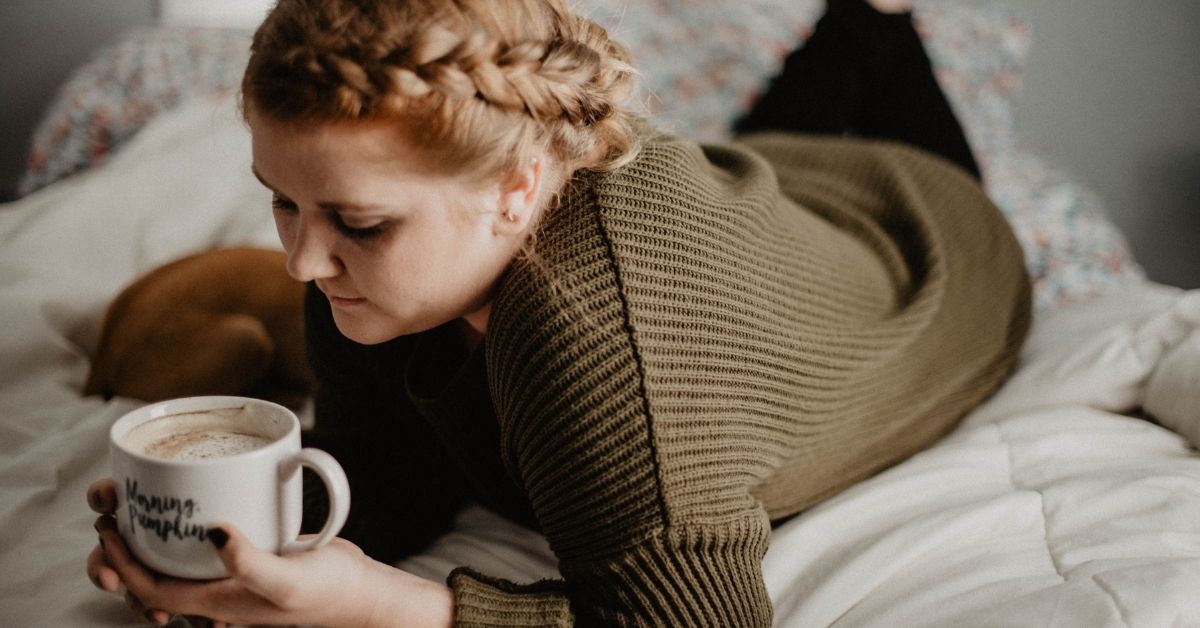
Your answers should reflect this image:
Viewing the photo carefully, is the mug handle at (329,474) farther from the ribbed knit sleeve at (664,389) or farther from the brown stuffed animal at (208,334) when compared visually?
the brown stuffed animal at (208,334)

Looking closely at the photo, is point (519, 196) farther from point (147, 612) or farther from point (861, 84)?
point (861, 84)

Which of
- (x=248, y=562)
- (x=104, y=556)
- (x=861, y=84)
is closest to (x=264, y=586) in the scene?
(x=248, y=562)

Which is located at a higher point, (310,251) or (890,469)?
(310,251)

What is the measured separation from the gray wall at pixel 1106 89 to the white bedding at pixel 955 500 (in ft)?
3.99

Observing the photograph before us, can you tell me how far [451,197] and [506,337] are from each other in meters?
0.12

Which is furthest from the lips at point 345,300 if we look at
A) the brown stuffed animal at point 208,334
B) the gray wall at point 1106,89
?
the gray wall at point 1106,89

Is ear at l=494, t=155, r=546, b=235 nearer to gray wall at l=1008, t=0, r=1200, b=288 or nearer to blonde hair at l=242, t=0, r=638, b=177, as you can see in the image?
blonde hair at l=242, t=0, r=638, b=177

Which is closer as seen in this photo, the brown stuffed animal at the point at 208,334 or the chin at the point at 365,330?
the chin at the point at 365,330

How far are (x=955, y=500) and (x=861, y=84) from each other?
3.68ft

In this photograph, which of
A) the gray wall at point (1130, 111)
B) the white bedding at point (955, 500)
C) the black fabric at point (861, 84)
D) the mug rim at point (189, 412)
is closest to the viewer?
the mug rim at point (189, 412)

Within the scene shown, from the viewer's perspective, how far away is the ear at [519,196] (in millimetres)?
651

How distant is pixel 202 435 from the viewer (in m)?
0.56

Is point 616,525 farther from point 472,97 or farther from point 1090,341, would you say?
point 1090,341

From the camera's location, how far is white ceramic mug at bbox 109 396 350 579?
50cm
